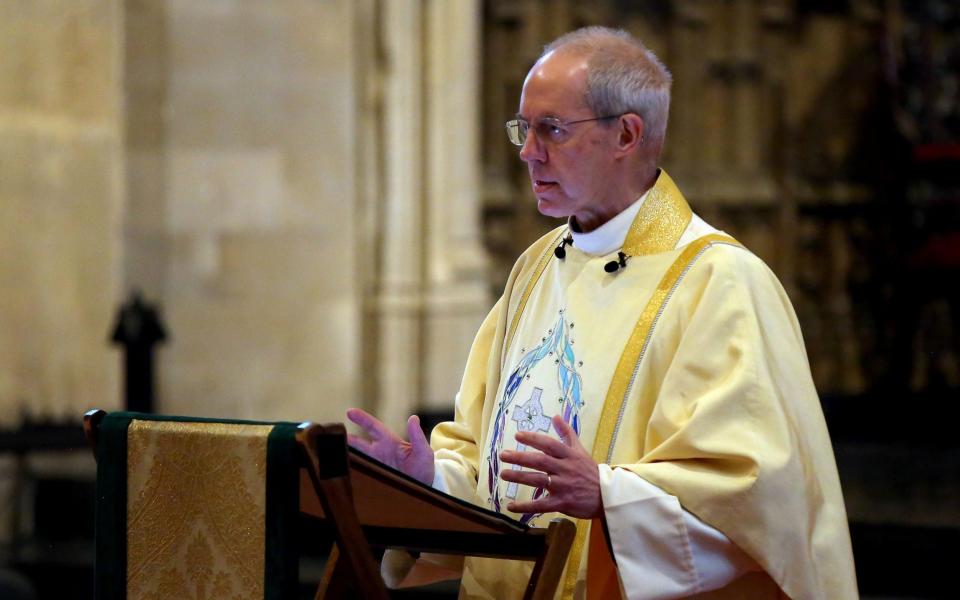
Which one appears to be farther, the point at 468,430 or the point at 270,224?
the point at 270,224

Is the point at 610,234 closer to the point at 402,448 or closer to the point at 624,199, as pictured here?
the point at 624,199

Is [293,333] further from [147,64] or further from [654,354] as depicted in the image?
[654,354]

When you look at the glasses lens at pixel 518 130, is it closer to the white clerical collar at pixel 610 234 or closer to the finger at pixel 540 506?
the white clerical collar at pixel 610 234

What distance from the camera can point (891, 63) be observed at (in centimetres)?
758

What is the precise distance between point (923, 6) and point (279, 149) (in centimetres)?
341

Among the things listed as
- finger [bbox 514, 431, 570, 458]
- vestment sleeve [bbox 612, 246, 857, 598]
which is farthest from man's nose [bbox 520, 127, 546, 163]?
finger [bbox 514, 431, 570, 458]

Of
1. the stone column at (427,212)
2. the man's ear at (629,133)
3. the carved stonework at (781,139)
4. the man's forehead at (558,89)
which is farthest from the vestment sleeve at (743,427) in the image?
the carved stonework at (781,139)

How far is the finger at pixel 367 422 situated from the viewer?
234cm

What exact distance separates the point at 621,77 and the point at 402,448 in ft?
2.44

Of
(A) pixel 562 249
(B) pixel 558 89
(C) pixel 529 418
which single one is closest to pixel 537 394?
(C) pixel 529 418

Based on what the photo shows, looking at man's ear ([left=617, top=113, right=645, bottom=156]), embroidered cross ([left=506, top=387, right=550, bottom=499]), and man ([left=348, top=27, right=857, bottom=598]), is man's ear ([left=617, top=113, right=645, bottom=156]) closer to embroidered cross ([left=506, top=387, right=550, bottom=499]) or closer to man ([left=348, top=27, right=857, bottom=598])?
man ([left=348, top=27, right=857, bottom=598])

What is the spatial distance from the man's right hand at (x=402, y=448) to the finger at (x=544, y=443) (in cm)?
27

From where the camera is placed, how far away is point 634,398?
2520 mm

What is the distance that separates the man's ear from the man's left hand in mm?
564
